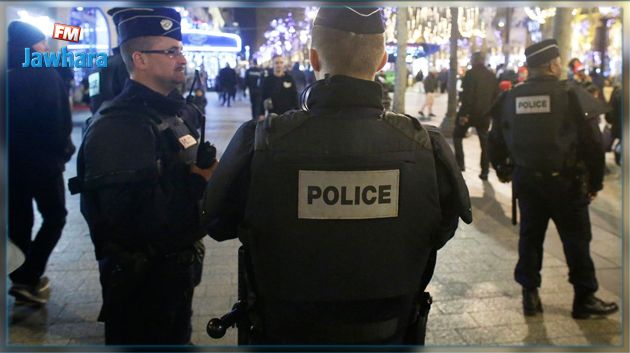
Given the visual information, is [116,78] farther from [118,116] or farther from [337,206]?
[337,206]

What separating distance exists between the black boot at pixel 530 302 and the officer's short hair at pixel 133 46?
2977 mm

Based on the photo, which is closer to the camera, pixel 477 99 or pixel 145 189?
pixel 145 189

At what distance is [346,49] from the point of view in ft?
5.97

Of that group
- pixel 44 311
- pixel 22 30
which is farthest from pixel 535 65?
pixel 44 311

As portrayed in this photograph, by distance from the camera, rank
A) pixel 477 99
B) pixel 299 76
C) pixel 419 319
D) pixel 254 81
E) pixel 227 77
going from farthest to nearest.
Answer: pixel 299 76 → pixel 254 81 → pixel 477 99 → pixel 227 77 → pixel 419 319

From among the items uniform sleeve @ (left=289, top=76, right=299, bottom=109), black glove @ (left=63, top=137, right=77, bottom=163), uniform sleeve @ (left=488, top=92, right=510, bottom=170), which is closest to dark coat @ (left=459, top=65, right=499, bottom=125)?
uniform sleeve @ (left=289, top=76, right=299, bottom=109)

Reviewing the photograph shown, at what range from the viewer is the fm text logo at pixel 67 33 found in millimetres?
2361

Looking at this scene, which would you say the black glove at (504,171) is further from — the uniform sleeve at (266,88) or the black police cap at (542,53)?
the uniform sleeve at (266,88)

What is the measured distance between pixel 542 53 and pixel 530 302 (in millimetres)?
1685

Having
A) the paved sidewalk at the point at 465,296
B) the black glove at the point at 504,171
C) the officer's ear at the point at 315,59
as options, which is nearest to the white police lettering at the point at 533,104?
the black glove at the point at 504,171

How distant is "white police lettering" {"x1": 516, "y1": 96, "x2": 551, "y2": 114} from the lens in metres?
3.75

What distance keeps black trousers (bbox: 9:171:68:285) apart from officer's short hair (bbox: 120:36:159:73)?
1967mm

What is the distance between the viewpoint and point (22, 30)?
2562mm

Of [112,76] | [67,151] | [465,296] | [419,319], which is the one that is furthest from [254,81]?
[419,319]
